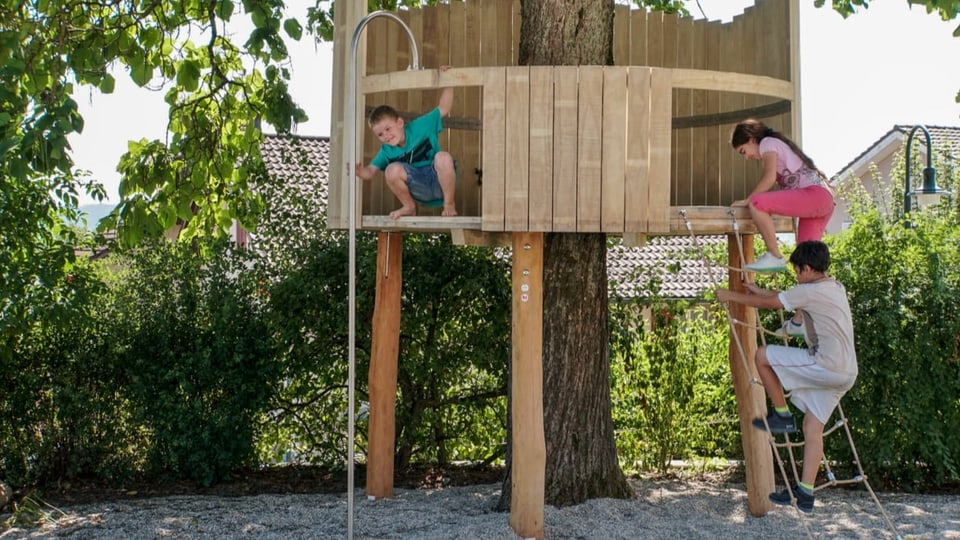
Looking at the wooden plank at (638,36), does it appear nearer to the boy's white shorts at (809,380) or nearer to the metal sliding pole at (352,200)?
the metal sliding pole at (352,200)

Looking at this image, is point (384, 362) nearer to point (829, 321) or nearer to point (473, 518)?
point (473, 518)

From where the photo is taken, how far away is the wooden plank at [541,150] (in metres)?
6.50

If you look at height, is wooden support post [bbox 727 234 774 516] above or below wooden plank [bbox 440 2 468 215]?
below

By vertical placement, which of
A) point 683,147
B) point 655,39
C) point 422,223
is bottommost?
point 422,223

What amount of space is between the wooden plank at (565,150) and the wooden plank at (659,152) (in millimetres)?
466

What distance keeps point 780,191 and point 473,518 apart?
9.62 ft

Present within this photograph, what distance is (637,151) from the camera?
6.54 metres

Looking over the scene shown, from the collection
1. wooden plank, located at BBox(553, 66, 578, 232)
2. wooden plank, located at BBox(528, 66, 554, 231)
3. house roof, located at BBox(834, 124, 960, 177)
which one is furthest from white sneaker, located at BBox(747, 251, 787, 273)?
house roof, located at BBox(834, 124, 960, 177)

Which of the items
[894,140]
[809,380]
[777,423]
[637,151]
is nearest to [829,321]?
[809,380]

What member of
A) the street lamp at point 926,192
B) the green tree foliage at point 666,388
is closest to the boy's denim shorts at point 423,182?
the green tree foliage at point 666,388

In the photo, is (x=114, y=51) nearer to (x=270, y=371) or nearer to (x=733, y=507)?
Answer: (x=270, y=371)

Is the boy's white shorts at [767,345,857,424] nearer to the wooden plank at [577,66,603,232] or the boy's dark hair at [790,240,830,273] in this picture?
the boy's dark hair at [790,240,830,273]

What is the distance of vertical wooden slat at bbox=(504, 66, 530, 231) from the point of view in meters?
6.50

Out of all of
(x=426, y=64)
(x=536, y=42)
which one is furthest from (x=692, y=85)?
(x=426, y=64)
